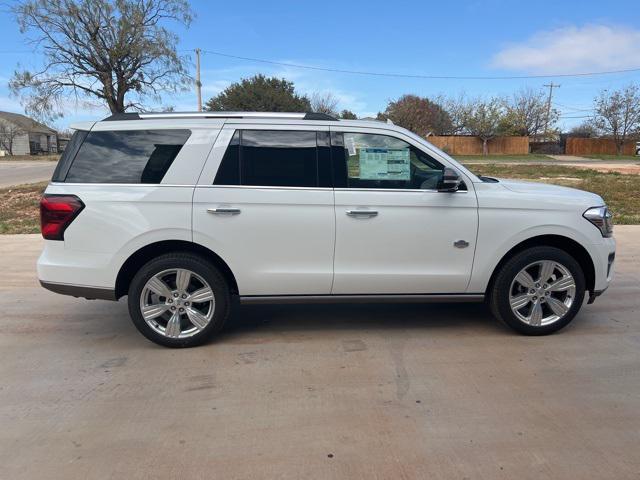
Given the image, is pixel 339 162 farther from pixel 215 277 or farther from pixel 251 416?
pixel 251 416

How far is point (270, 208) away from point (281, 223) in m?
0.15

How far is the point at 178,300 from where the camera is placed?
14.3 feet

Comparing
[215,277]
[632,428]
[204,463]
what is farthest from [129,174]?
[632,428]

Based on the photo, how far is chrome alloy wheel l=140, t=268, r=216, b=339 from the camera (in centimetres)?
430

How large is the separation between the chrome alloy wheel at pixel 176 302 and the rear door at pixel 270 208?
309 mm

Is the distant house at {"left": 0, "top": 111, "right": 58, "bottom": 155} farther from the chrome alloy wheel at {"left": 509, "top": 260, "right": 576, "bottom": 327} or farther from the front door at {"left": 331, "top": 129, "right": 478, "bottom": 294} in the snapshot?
the chrome alloy wheel at {"left": 509, "top": 260, "right": 576, "bottom": 327}

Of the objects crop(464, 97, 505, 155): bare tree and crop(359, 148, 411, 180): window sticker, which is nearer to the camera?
crop(359, 148, 411, 180): window sticker

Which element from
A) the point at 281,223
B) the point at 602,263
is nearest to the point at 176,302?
the point at 281,223

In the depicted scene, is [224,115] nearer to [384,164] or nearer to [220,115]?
[220,115]

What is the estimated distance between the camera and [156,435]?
10.2ft

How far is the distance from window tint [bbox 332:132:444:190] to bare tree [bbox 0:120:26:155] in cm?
8371

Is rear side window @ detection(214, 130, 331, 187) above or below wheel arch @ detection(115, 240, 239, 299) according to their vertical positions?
above

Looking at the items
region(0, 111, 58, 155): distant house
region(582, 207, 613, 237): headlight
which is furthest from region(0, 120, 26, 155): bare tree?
region(582, 207, 613, 237): headlight

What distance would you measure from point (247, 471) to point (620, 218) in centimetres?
1064
